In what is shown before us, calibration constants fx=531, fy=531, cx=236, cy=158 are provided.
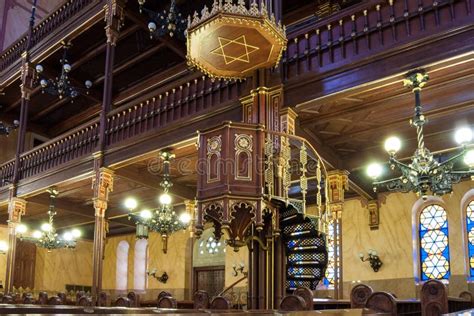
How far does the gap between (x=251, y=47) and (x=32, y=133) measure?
16337mm

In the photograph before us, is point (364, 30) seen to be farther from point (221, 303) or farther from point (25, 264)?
point (25, 264)

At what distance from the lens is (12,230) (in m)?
17.1

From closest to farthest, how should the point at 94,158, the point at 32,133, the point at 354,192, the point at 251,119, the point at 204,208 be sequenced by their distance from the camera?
the point at 204,208 → the point at 251,119 → the point at 94,158 → the point at 354,192 → the point at 32,133

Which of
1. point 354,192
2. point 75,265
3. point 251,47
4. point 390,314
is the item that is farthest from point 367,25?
point 75,265

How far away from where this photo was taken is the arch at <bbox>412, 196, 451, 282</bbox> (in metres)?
14.7

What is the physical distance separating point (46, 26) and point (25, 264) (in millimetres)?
10705

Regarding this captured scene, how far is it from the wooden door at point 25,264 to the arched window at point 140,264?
4373 millimetres

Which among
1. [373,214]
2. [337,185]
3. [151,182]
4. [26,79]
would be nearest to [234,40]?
[337,185]

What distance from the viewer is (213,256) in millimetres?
20516

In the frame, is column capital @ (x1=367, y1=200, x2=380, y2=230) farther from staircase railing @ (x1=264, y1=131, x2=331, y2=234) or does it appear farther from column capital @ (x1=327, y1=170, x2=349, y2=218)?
staircase railing @ (x1=264, y1=131, x2=331, y2=234)

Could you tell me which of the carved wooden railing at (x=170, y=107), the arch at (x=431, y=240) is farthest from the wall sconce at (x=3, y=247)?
the arch at (x=431, y=240)

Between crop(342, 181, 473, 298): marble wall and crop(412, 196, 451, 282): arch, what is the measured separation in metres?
0.11

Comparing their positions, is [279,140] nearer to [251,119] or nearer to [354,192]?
[251,119]

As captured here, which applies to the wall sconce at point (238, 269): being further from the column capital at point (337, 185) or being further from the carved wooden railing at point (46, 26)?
the carved wooden railing at point (46, 26)
